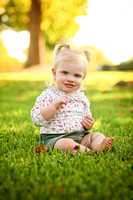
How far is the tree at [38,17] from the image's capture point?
13.7 m

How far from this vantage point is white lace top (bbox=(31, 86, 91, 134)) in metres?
2.16

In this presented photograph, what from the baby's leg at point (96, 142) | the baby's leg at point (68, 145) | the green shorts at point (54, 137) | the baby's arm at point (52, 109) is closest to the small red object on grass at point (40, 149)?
the green shorts at point (54, 137)

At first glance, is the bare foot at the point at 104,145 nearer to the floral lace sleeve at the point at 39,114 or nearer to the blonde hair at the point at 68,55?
the floral lace sleeve at the point at 39,114

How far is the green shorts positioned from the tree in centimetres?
1161

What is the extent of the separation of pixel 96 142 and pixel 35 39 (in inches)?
502

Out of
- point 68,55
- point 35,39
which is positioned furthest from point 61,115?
point 35,39

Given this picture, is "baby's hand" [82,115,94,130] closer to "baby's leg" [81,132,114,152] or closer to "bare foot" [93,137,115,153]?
"baby's leg" [81,132,114,152]

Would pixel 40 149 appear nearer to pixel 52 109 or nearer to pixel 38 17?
pixel 52 109

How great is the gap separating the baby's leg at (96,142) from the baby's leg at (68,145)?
0.46ft

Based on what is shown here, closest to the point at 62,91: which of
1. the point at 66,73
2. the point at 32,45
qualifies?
the point at 66,73

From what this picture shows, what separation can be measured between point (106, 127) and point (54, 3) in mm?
12895

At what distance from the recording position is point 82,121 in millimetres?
2311

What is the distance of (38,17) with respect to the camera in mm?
13984

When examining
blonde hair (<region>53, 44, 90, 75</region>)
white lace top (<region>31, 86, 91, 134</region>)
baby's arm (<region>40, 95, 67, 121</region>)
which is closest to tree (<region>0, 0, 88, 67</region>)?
blonde hair (<region>53, 44, 90, 75</region>)
